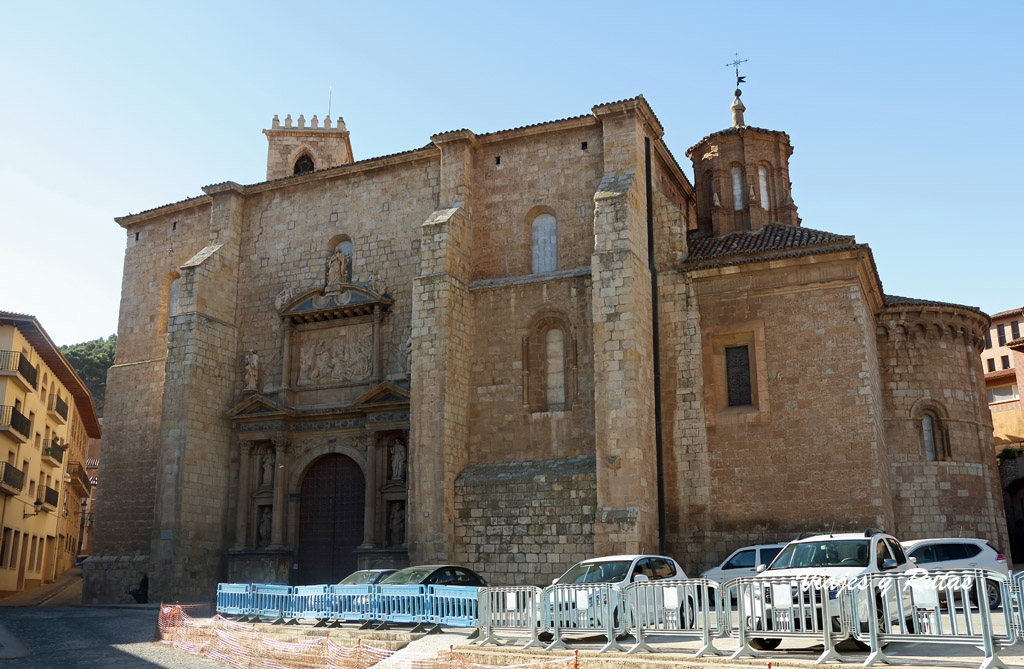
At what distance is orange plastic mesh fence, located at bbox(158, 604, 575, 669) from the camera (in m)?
11.3

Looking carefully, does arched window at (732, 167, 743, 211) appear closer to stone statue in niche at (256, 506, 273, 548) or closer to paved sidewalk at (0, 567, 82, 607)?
stone statue in niche at (256, 506, 273, 548)

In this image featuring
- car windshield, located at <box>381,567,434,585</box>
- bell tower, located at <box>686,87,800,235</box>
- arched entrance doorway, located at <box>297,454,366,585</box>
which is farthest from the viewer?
bell tower, located at <box>686,87,800,235</box>

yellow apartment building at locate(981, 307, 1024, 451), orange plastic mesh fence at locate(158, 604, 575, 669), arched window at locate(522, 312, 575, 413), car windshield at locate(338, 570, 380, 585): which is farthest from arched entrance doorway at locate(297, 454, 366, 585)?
yellow apartment building at locate(981, 307, 1024, 451)

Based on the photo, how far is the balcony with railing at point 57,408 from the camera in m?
35.7

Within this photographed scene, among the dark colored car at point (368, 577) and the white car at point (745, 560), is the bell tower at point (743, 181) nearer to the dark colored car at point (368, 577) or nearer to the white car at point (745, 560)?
the white car at point (745, 560)

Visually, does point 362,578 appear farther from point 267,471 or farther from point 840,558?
point 267,471

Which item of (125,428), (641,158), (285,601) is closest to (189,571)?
(125,428)

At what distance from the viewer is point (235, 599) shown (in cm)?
1622

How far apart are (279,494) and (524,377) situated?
23.9 feet

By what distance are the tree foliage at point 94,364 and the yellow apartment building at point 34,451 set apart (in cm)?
1868

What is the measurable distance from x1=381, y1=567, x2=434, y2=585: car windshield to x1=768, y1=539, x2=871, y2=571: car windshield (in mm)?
5888

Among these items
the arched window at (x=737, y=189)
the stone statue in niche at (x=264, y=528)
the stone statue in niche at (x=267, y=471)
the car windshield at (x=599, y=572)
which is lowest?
the car windshield at (x=599, y=572)

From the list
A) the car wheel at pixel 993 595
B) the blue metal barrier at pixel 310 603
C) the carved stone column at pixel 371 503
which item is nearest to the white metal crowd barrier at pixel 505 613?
the blue metal barrier at pixel 310 603

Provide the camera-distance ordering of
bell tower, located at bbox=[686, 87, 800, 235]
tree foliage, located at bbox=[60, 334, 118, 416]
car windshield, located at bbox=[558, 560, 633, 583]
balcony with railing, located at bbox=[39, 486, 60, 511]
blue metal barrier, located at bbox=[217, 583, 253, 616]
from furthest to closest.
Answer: tree foliage, located at bbox=[60, 334, 118, 416] → balcony with railing, located at bbox=[39, 486, 60, 511] → bell tower, located at bbox=[686, 87, 800, 235] → blue metal barrier, located at bbox=[217, 583, 253, 616] → car windshield, located at bbox=[558, 560, 633, 583]
